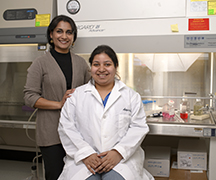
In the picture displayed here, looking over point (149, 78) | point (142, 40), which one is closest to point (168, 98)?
point (149, 78)

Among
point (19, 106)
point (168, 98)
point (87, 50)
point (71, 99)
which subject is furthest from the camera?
point (19, 106)

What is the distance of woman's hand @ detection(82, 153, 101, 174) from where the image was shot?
4.21 feet

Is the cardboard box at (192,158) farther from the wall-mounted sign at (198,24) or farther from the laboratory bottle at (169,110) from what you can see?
the wall-mounted sign at (198,24)

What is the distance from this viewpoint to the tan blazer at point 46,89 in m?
1.51

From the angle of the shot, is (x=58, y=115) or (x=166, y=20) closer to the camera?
(x=58, y=115)

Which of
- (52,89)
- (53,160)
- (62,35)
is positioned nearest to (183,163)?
(53,160)

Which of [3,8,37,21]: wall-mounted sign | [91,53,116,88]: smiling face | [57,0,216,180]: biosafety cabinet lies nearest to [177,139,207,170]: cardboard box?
[57,0,216,180]: biosafety cabinet

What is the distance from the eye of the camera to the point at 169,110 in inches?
77.8

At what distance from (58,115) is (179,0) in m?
1.20

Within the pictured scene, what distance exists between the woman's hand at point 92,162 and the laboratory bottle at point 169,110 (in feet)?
2.59

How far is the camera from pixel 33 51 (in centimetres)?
199

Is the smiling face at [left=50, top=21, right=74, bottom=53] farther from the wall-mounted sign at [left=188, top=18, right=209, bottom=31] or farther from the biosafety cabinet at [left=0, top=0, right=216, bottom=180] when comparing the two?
the wall-mounted sign at [left=188, top=18, right=209, bottom=31]

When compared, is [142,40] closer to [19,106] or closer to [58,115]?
[58,115]

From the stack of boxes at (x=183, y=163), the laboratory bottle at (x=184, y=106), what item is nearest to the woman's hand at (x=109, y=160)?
the stack of boxes at (x=183, y=163)
